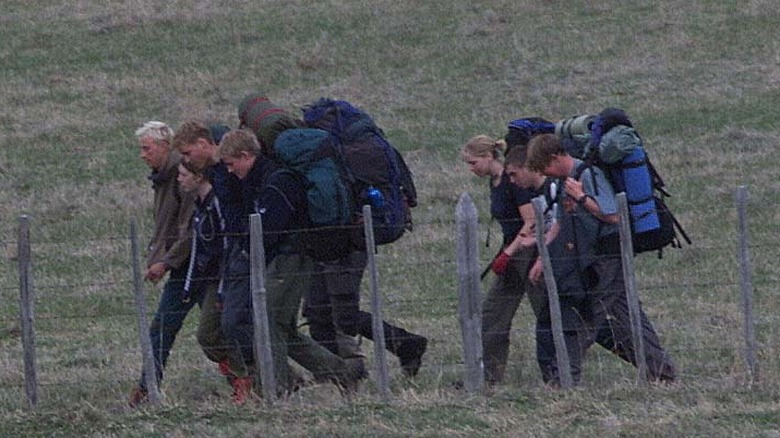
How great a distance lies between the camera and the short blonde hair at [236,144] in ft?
28.7

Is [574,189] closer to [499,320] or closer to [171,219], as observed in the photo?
[499,320]

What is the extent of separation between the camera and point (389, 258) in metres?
14.7

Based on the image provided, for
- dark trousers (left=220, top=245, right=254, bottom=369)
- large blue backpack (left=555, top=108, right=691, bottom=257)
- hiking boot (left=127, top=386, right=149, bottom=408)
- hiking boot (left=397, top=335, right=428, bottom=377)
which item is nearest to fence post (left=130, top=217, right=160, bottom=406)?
hiking boot (left=127, top=386, right=149, bottom=408)

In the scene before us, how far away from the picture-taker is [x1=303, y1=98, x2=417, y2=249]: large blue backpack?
364 inches

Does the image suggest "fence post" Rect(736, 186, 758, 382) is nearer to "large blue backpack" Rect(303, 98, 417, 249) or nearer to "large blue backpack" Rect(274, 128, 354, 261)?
"large blue backpack" Rect(303, 98, 417, 249)

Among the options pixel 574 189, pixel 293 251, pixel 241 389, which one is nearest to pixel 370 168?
pixel 293 251

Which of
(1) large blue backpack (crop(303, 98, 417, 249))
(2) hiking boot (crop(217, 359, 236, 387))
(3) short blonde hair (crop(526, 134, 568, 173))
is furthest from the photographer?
(2) hiking boot (crop(217, 359, 236, 387))

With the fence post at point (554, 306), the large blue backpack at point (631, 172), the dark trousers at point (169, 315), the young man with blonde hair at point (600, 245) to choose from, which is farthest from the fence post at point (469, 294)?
the dark trousers at point (169, 315)

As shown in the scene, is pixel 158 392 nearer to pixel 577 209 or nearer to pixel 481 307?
pixel 481 307

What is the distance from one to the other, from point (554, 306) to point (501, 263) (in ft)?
2.08

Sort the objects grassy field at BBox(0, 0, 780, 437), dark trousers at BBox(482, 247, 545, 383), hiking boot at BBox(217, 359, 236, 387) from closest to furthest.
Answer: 1. grassy field at BBox(0, 0, 780, 437)
2. hiking boot at BBox(217, 359, 236, 387)
3. dark trousers at BBox(482, 247, 545, 383)

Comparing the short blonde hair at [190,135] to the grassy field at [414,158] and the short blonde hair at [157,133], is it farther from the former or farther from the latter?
the grassy field at [414,158]

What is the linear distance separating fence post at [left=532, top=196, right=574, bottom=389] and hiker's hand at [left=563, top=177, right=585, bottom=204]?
0.15m

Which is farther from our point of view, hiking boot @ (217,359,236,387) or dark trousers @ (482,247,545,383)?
dark trousers @ (482,247,545,383)
